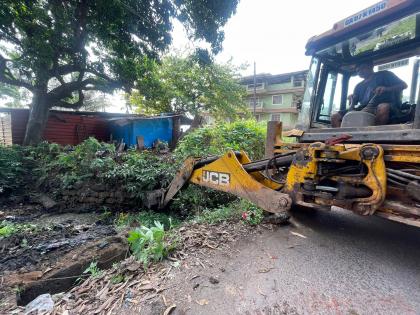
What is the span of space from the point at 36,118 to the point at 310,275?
12912 mm

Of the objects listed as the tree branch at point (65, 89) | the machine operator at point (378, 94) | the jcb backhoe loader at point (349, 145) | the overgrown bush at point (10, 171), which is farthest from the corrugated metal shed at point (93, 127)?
the machine operator at point (378, 94)

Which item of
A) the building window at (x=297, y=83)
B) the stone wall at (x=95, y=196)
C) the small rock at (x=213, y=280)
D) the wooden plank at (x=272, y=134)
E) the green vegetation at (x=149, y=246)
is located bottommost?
the stone wall at (x=95, y=196)

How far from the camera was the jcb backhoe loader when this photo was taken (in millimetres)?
2244

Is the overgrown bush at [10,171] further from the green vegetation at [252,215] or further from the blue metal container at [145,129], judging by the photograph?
the green vegetation at [252,215]

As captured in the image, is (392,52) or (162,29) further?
(162,29)

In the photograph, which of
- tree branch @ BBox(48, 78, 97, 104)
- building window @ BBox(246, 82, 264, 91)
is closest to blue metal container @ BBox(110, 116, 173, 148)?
tree branch @ BBox(48, 78, 97, 104)

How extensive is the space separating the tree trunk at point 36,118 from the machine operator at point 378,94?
12455 millimetres

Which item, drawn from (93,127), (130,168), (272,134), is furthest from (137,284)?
(93,127)

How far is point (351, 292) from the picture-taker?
80.7 inches

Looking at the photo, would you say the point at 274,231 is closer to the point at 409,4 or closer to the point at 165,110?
the point at 409,4

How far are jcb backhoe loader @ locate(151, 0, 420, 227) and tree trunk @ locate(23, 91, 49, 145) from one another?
1073 centimetres

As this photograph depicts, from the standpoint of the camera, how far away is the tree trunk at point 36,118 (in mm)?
10922

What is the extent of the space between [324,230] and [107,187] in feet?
19.1

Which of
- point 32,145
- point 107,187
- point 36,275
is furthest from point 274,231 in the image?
point 32,145
